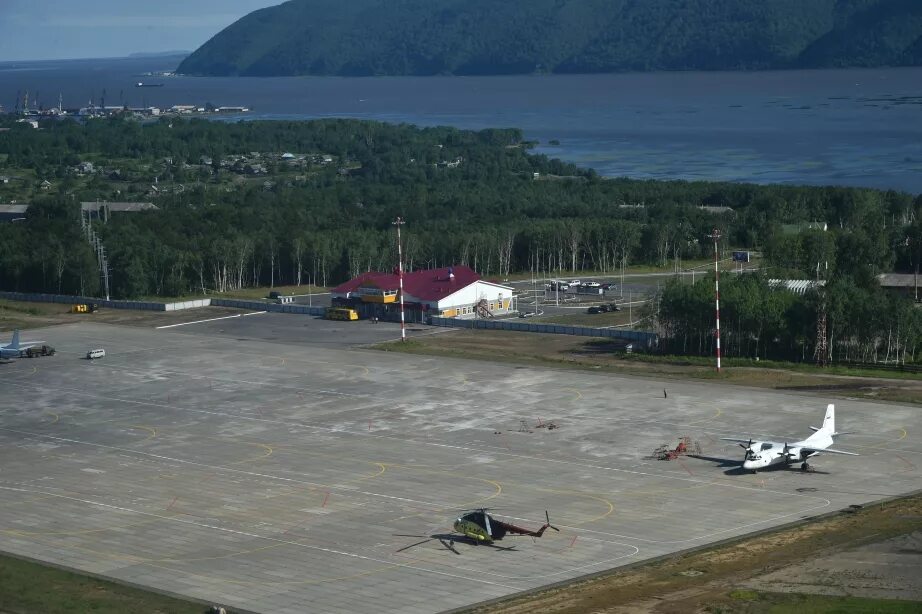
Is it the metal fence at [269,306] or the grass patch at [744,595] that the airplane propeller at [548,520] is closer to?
the grass patch at [744,595]

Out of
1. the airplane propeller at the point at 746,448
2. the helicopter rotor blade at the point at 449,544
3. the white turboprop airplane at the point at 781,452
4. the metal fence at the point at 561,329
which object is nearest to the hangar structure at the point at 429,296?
the metal fence at the point at 561,329

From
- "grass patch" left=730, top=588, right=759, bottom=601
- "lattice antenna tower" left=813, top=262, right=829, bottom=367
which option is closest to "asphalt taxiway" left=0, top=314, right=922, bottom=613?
"grass patch" left=730, top=588, right=759, bottom=601

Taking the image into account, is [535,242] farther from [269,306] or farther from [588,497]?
[588,497]

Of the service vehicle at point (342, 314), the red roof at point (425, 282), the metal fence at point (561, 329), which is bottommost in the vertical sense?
the metal fence at point (561, 329)

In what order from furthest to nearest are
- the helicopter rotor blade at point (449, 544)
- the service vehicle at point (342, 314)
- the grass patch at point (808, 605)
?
the service vehicle at point (342, 314) → the helicopter rotor blade at point (449, 544) → the grass patch at point (808, 605)

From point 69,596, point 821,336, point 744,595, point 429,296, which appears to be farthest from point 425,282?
point 744,595

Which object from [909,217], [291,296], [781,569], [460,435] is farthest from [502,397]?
[909,217]

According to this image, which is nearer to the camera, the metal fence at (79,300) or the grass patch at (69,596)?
the grass patch at (69,596)

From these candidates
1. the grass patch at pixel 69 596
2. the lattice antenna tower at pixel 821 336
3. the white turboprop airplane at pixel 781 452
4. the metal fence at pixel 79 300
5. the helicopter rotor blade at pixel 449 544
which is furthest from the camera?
the metal fence at pixel 79 300
